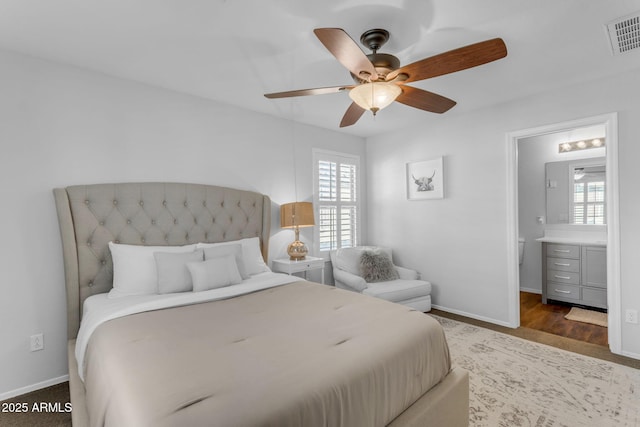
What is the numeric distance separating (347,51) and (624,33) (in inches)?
77.3

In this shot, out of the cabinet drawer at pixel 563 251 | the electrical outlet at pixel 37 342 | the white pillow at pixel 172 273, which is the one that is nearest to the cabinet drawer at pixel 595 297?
the cabinet drawer at pixel 563 251

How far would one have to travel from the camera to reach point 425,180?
4215mm

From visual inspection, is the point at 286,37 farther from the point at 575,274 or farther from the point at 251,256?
the point at 575,274

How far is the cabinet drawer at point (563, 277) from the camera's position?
4.10 metres

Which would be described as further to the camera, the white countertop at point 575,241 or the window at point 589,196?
the window at point 589,196

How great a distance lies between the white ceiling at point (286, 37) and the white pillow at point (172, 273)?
1.51 metres

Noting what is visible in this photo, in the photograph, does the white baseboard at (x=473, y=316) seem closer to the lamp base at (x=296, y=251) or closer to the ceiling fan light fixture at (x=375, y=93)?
the lamp base at (x=296, y=251)

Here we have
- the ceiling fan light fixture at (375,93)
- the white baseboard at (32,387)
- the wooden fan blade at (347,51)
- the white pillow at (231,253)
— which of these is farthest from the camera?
the white pillow at (231,253)

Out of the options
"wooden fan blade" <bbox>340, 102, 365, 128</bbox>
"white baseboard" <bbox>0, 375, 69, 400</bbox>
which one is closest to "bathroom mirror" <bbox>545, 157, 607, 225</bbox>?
"wooden fan blade" <bbox>340, 102, 365, 128</bbox>

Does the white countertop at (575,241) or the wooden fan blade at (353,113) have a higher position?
the wooden fan blade at (353,113)

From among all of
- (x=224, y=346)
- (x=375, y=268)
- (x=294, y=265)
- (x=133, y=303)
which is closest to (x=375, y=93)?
(x=224, y=346)

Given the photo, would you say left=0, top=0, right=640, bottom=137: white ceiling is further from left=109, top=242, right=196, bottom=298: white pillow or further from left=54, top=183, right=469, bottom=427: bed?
left=109, top=242, right=196, bottom=298: white pillow

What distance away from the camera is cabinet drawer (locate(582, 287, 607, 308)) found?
12.8ft

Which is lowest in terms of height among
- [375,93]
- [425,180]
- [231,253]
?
[231,253]
